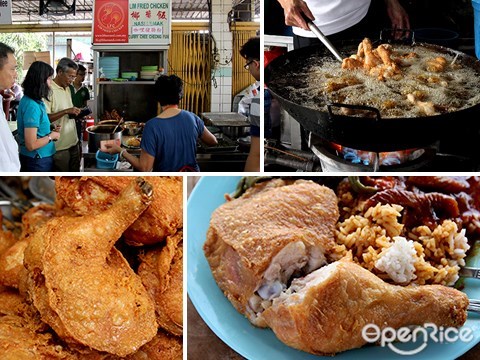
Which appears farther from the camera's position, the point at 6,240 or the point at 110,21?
the point at 110,21

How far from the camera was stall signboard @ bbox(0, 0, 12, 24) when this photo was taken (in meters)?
2.03

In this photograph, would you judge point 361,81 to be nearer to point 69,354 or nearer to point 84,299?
point 84,299

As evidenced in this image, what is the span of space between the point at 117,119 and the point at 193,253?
0.68 m

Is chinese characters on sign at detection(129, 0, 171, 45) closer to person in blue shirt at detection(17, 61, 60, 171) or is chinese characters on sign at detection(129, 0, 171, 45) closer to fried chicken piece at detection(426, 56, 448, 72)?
person in blue shirt at detection(17, 61, 60, 171)

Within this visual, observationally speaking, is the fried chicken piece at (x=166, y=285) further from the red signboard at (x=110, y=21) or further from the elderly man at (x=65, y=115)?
the red signboard at (x=110, y=21)

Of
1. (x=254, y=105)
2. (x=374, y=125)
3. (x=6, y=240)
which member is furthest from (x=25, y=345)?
(x=374, y=125)

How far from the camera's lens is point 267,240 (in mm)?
1647

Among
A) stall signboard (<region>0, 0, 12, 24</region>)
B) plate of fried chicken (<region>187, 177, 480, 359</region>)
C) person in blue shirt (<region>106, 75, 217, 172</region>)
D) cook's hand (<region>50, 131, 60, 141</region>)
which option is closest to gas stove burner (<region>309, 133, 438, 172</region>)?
plate of fried chicken (<region>187, 177, 480, 359</region>)

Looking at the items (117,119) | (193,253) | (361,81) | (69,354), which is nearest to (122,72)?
(117,119)

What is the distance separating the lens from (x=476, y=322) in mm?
1593

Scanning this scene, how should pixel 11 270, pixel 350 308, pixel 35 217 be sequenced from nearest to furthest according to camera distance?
pixel 350 308
pixel 11 270
pixel 35 217

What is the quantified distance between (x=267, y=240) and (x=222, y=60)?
0.81 m

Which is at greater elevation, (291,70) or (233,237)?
(291,70)

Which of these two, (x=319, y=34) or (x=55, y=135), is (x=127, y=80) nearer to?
(x=55, y=135)
